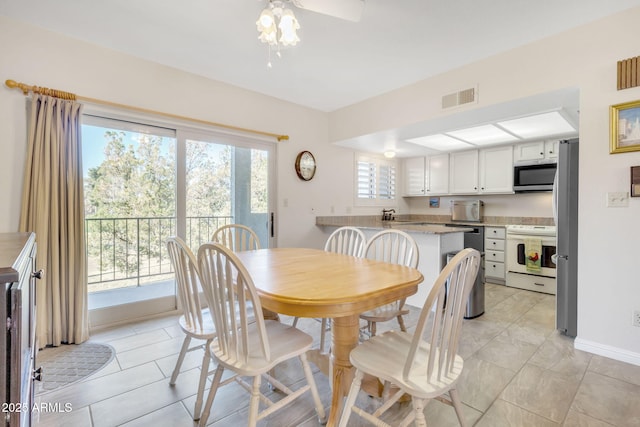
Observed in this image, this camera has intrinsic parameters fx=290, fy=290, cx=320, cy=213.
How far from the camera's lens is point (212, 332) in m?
1.55

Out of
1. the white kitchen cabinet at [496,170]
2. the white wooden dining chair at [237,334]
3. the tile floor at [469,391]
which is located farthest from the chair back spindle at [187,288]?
the white kitchen cabinet at [496,170]

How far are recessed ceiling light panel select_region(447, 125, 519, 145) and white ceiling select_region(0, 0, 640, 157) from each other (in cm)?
50

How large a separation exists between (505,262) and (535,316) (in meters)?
1.29

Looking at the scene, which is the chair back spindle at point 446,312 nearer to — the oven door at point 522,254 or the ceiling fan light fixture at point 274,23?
the ceiling fan light fixture at point 274,23

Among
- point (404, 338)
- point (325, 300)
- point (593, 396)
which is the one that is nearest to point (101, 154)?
point (325, 300)

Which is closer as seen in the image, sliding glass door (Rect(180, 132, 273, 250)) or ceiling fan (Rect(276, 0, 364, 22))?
ceiling fan (Rect(276, 0, 364, 22))

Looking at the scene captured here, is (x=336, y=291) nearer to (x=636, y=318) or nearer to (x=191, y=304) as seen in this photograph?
(x=191, y=304)

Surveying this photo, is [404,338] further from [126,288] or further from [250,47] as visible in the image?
[126,288]

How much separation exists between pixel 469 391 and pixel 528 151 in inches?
145

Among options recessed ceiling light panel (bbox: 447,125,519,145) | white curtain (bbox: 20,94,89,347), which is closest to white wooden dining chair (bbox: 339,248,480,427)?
white curtain (bbox: 20,94,89,347)

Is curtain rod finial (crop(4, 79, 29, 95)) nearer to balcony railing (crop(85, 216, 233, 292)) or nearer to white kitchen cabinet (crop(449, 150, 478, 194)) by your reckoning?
balcony railing (crop(85, 216, 233, 292))

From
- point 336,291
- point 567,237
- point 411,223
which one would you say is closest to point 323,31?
point 336,291

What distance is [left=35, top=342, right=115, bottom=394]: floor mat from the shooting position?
5.98ft

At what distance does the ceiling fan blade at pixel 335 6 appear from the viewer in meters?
1.65
